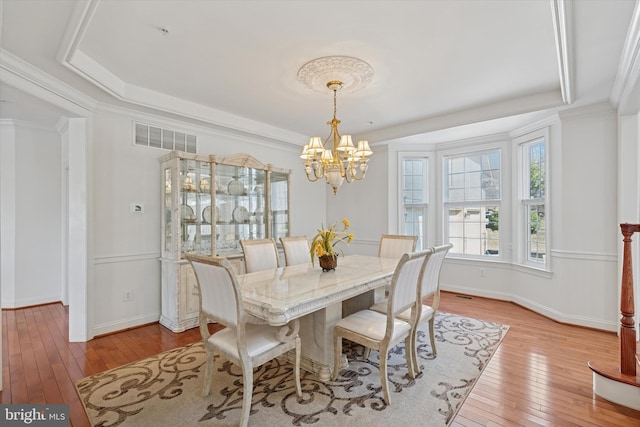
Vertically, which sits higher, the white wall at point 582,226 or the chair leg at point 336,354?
the white wall at point 582,226

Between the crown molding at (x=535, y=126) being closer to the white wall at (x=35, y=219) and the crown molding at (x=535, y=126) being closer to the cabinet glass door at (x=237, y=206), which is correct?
the cabinet glass door at (x=237, y=206)

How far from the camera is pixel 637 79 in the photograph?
2506mm

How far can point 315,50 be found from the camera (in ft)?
8.54

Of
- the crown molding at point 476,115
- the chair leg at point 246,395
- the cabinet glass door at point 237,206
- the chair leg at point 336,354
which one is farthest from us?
the cabinet glass door at point 237,206

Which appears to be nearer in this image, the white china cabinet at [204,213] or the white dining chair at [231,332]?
the white dining chair at [231,332]

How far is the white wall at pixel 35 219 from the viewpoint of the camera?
14.1 feet

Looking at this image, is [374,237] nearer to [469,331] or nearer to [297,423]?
[469,331]

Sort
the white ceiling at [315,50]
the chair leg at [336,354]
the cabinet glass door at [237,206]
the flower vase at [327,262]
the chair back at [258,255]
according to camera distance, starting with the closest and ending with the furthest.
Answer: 1. the white ceiling at [315,50]
2. the chair leg at [336,354]
3. the flower vase at [327,262]
4. the chair back at [258,255]
5. the cabinet glass door at [237,206]

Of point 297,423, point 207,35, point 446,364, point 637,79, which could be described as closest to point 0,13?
point 207,35

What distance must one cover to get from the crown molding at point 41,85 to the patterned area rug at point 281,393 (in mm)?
2587

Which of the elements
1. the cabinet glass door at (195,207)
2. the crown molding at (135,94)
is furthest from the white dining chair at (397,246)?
the crown molding at (135,94)

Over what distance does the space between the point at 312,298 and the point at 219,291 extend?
62cm

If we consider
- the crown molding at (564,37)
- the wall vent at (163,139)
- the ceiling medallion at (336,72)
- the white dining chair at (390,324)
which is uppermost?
the ceiling medallion at (336,72)

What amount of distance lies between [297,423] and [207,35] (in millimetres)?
2915
